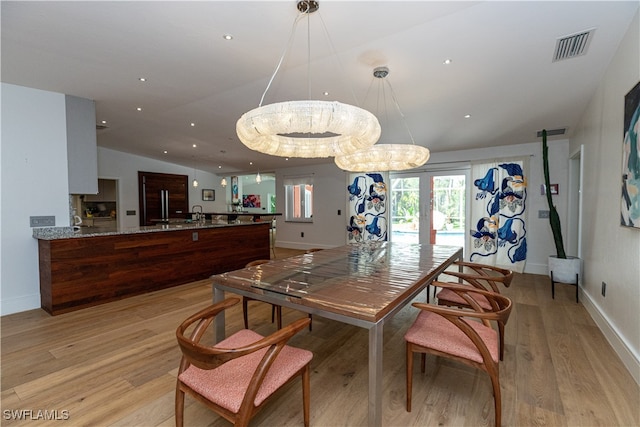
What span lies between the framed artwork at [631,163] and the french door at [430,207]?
3.43 meters

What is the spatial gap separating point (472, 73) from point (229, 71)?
252 centimetres

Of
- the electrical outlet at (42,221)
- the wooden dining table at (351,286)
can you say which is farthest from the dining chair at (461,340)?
the electrical outlet at (42,221)

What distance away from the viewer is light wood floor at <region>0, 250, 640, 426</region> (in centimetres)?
164

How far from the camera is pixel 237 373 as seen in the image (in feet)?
4.49

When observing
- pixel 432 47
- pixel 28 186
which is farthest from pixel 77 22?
pixel 432 47

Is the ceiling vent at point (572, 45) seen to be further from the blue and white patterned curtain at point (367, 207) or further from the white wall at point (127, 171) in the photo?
the white wall at point (127, 171)

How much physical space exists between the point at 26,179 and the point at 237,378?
366 centimetres

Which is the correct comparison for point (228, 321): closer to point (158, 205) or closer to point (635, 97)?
point (635, 97)

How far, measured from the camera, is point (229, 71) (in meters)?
2.97

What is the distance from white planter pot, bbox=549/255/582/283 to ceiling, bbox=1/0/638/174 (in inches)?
76.3

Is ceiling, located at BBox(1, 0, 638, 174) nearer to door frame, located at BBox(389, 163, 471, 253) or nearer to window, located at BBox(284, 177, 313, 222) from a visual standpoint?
door frame, located at BBox(389, 163, 471, 253)

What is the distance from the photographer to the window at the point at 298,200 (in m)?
7.77

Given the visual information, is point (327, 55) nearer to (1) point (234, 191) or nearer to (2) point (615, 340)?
(2) point (615, 340)

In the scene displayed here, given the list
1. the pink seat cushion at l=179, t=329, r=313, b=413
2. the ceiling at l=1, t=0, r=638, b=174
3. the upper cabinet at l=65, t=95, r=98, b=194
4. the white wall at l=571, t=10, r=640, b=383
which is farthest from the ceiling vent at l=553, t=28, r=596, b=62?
the upper cabinet at l=65, t=95, r=98, b=194
